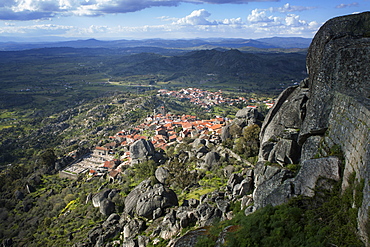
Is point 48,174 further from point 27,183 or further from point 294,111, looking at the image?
point 294,111

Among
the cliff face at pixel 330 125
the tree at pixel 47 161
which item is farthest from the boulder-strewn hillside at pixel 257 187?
the tree at pixel 47 161

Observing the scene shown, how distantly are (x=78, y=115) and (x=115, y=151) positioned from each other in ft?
178

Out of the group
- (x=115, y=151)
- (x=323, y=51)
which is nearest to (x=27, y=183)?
(x=115, y=151)

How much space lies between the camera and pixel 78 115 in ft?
321

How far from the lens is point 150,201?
74.4 feet

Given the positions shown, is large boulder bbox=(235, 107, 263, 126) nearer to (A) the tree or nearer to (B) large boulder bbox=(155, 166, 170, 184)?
(B) large boulder bbox=(155, 166, 170, 184)

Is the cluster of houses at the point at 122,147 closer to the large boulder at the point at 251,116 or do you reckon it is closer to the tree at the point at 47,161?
the tree at the point at 47,161

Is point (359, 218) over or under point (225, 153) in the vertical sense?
over

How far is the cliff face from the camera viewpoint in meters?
9.66

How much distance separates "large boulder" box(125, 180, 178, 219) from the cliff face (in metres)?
9.60

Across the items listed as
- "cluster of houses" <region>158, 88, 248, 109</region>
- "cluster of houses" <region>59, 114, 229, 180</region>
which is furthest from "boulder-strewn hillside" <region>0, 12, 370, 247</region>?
"cluster of houses" <region>158, 88, 248, 109</region>

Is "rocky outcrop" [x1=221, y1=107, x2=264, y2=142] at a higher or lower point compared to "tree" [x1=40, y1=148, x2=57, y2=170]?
higher

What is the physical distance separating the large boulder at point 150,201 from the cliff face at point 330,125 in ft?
31.5

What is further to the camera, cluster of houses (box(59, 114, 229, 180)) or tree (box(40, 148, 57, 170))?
tree (box(40, 148, 57, 170))
